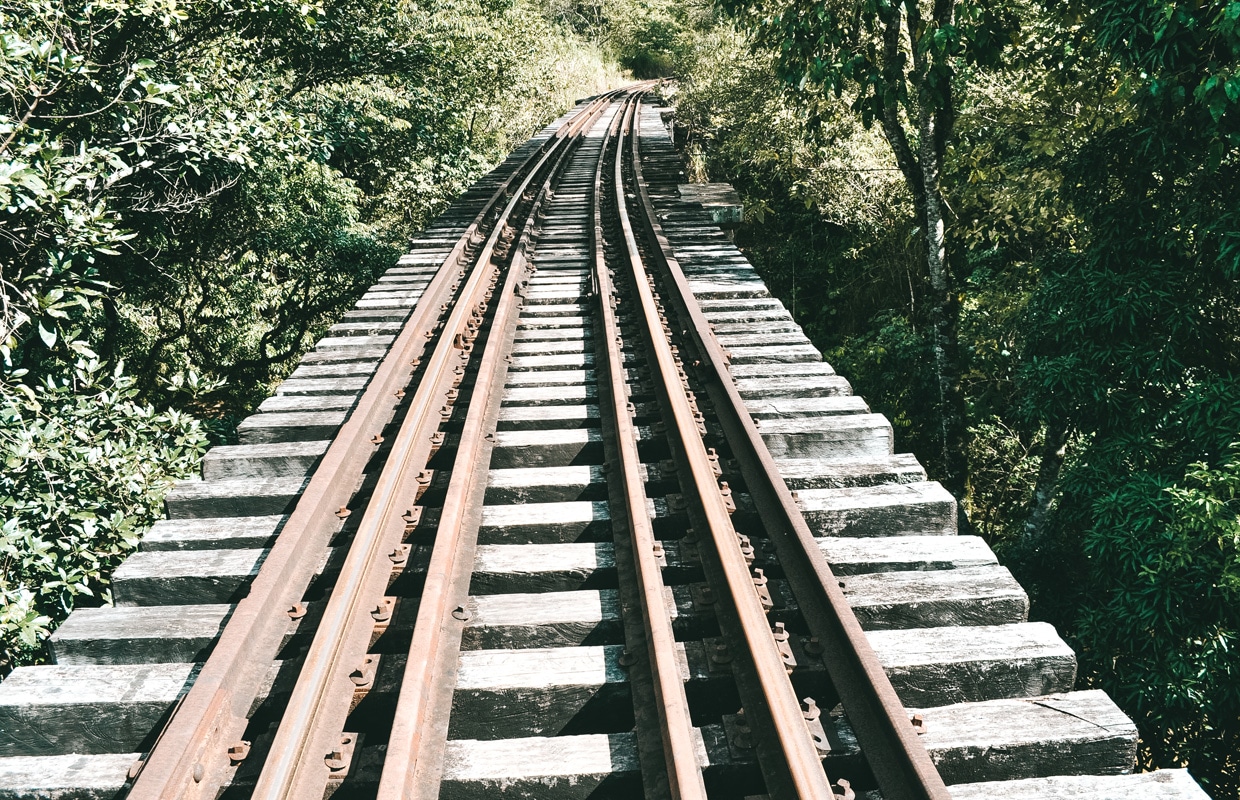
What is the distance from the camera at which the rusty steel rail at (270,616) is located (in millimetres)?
1935

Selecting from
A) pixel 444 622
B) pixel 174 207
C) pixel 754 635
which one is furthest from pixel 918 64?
pixel 444 622

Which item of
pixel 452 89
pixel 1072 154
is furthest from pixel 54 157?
pixel 452 89

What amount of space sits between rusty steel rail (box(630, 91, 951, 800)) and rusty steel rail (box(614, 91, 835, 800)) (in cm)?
14

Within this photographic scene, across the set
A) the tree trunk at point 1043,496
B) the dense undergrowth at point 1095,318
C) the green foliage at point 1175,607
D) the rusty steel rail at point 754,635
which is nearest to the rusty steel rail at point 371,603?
the rusty steel rail at point 754,635

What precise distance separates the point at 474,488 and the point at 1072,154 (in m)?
5.41

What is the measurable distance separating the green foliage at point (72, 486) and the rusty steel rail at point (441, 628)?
8.30 ft

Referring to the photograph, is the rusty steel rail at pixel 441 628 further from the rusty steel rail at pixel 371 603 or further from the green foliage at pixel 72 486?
the green foliage at pixel 72 486

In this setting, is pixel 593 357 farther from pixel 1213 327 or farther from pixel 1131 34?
pixel 1213 327

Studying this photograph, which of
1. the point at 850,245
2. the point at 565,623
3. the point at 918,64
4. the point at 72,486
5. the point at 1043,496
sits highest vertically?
the point at 918,64

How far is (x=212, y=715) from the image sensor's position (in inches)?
81.5

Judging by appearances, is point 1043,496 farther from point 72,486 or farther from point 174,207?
point 174,207

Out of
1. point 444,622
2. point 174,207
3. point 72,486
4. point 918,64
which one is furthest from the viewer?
point 918,64

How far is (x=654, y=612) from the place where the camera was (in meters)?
2.43

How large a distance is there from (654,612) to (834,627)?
0.56 m
